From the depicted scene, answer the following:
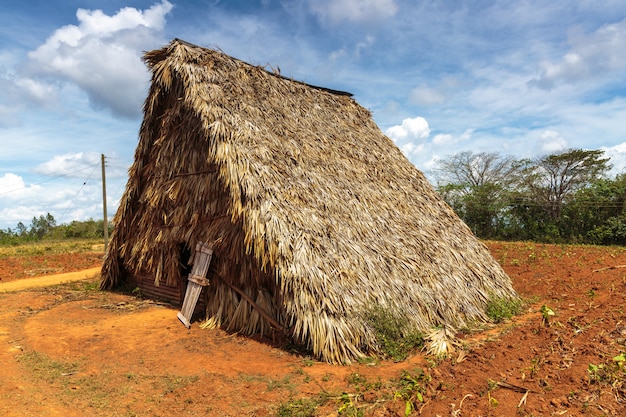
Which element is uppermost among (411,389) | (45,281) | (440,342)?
(440,342)

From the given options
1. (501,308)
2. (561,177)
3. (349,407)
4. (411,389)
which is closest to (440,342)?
(411,389)

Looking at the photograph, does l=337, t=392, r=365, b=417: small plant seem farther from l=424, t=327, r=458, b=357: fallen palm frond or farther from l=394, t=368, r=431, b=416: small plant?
l=424, t=327, r=458, b=357: fallen palm frond

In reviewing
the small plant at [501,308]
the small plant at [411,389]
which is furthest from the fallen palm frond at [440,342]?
the small plant at [501,308]

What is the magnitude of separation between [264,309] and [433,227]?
4156 mm

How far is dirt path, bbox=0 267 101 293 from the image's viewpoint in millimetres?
11859

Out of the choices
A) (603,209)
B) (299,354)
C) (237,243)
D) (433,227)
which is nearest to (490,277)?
(433,227)

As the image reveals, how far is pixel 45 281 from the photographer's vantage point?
41.7 feet

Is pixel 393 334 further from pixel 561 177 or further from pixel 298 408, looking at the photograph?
pixel 561 177

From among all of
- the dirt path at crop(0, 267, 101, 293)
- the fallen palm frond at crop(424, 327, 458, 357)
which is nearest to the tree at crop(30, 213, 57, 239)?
the dirt path at crop(0, 267, 101, 293)

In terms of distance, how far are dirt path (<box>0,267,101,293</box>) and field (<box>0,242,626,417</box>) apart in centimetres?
429

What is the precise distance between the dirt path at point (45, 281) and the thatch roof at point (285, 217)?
343cm

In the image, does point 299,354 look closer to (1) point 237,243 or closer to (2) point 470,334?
(1) point 237,243

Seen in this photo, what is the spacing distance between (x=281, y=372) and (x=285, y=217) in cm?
222

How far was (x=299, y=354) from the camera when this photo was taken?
580 cm
